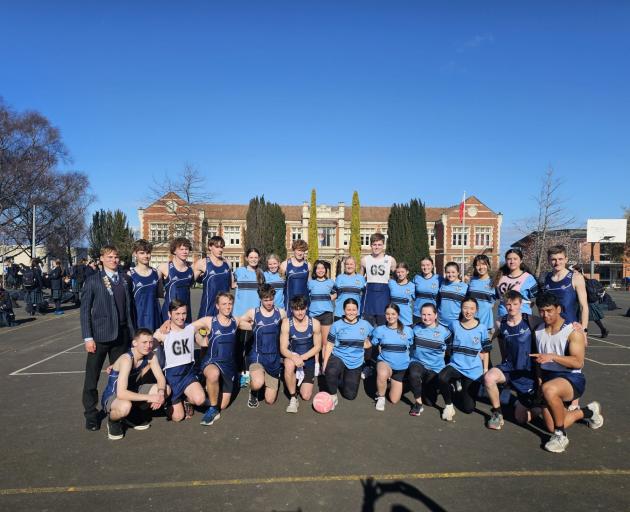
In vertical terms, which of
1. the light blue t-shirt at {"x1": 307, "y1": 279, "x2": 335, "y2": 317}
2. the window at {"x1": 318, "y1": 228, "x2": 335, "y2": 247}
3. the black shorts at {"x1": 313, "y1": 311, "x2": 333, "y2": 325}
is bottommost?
the black shorts at {"x1": 313, "y1": 311, "x2": 333, "y2": 325}

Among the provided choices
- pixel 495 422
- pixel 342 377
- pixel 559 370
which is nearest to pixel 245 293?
pixel 342 377

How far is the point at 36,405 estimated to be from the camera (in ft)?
19.4

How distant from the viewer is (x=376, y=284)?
25.0 ft

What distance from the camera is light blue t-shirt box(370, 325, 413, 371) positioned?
20.1 ft

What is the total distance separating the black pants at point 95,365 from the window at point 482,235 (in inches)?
2123

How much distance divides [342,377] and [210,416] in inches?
80.7

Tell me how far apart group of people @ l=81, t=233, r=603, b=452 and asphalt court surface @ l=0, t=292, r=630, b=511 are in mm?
281

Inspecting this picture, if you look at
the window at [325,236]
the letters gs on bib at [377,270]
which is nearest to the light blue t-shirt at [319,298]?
the letters gs on bib at [377,270]

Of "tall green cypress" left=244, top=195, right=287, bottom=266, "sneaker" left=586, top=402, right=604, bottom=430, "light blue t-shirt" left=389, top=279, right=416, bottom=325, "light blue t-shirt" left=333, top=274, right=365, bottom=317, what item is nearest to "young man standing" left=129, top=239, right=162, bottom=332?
"light blue t-shirt" left=333, top=274, right=365, bottom=317

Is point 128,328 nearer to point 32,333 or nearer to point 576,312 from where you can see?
point 576,312

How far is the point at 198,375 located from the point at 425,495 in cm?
362

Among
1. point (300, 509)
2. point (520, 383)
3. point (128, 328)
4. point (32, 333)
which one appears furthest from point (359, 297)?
point (32, 333)

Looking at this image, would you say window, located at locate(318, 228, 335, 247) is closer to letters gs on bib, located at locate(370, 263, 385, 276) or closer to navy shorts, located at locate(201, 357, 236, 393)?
letters gs on bib, located at locate(370, 263, 385, 276)

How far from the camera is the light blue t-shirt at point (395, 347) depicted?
6121mm
